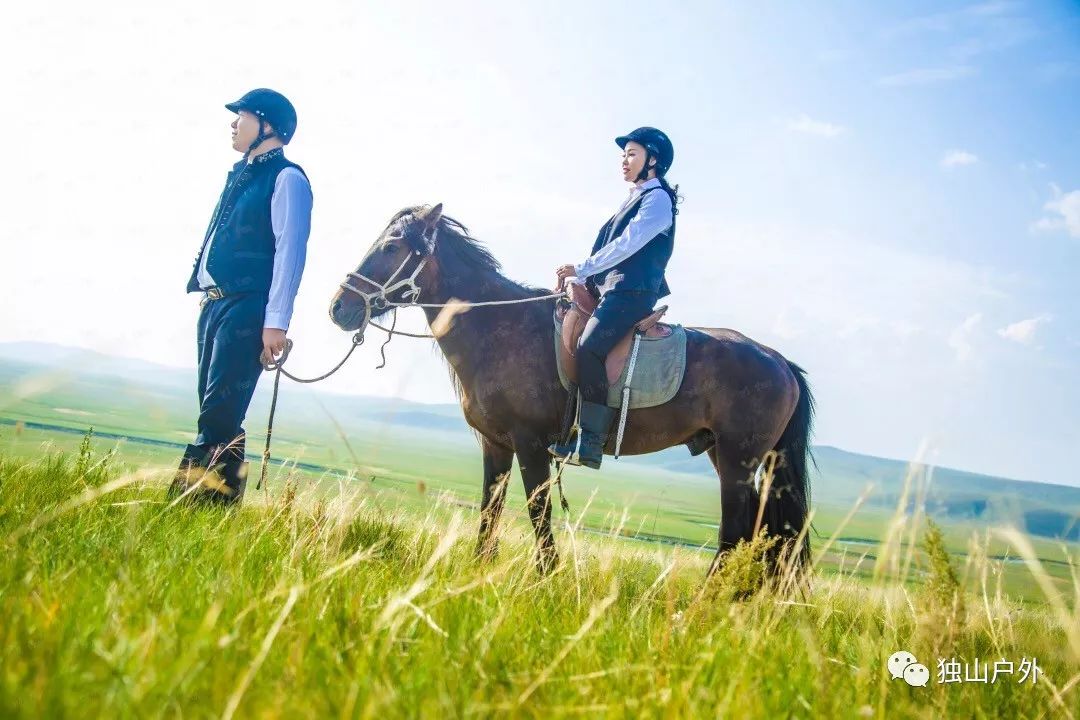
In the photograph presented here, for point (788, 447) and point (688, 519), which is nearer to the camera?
point (788, 447)

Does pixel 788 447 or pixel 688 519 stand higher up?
pixel 788 447

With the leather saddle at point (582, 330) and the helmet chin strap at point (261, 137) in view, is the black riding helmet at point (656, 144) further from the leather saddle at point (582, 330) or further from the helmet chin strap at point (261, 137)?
the helmet chin strap at point (261, 137)

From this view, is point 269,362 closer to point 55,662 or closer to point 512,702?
point 55,662

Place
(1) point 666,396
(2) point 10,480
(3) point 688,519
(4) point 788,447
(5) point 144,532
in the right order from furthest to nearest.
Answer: (3) point 688,519 < (4) point 788,447 < (1) point 666,396 < (2) point 10,480 < (5) point 144,532

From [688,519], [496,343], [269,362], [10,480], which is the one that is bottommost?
[688,519]

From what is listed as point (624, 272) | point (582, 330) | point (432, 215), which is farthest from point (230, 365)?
point (624, 272)

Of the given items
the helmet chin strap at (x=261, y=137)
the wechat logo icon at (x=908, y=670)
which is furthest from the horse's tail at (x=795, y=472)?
the helmet chin strap at (x=261, y=137)

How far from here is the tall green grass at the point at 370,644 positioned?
56.9 inches

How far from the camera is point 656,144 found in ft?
17.7

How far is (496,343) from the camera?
5367 millimetres

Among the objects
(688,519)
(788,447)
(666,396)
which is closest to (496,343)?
(666,396)

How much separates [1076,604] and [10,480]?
16.6ft

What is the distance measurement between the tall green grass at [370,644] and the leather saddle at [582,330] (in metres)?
2.09

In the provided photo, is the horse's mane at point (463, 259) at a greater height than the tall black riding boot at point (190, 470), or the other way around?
the horse's mane at point (463, 259)
